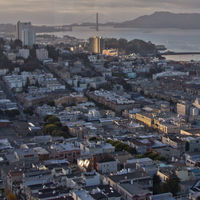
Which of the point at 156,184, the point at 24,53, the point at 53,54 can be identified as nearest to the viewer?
the point at 156,184

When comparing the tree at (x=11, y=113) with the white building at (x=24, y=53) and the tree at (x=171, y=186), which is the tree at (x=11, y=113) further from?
the white building at (x=24, y=53)

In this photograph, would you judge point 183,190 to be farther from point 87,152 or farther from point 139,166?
point 87,152

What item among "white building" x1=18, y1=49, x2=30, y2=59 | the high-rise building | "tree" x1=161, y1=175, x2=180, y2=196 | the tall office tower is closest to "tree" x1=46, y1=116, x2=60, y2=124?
"tree" x1=161, y1=175, x2=180, y2=196

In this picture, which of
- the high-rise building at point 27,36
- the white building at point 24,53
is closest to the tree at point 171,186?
the white building at point 24,53

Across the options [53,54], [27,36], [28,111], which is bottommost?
[28,111]

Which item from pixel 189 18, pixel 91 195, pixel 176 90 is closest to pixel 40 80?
pixel 176 90

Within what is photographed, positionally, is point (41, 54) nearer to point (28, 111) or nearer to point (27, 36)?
point (27, 36)

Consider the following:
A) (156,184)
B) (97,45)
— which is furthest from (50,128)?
(97,45)

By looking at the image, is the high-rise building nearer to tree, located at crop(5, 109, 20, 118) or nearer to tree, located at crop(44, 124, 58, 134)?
tree, located at crop(5, 109, 20, 118)

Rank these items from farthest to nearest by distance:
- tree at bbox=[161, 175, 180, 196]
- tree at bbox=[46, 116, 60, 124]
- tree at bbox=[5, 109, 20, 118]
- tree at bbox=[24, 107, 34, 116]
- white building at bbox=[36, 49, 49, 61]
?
white building at bbox=[36, 49, 49, 61] < tree at bbox=[24, 107, 34, 116] < tree at bbox=[5, 109, 20, 118] < tree at bbox=[46, 116, 60, 124] < tree at bbox=[161, 175, 180, 196]
